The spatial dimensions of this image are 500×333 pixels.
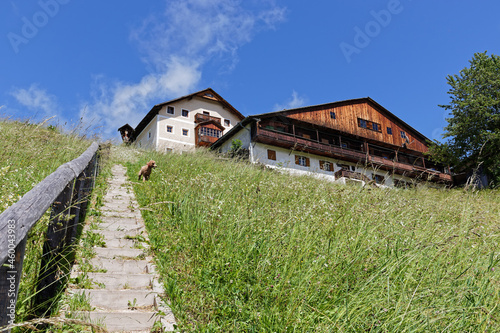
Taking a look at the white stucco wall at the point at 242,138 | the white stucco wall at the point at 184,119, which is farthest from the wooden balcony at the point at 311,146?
the white stucco wall at the point at 184,119

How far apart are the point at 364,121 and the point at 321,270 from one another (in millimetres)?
35278

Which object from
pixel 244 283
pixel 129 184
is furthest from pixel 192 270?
A: pixel 129 184

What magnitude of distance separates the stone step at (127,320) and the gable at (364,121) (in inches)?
1093

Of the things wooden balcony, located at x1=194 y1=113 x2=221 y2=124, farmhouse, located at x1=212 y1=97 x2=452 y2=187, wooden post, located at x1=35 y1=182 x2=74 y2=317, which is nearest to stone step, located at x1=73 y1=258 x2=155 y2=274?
wooden post, located at x1=35 y1=182 x2=74 y2=317

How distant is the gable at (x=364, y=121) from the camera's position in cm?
3253

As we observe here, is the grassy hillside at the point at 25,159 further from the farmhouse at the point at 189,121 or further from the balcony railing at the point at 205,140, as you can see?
the balcony railing at the point at 205,140

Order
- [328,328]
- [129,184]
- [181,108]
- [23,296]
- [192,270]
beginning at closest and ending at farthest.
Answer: [328,328], [23,296], [192,270], [129,184], [181,108]

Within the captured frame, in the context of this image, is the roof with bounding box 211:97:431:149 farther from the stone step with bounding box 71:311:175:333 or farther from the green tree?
the stone step with bounding box 71:311:175:333

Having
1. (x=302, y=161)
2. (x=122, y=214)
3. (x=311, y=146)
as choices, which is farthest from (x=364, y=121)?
(x=122, y=214)

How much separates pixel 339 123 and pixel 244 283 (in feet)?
106

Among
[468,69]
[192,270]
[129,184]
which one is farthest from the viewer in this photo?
[468,69]

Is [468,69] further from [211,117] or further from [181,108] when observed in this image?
[181,108]

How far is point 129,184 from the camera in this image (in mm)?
8727

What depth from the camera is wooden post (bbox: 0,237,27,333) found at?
187 cm
